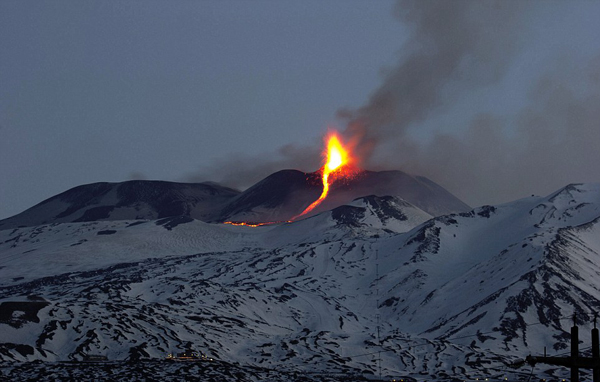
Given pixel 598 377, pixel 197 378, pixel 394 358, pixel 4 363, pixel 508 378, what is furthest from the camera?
pixel 394 358

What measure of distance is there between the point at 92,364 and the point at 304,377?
126ft

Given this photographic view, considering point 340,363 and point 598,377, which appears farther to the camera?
point 340,363

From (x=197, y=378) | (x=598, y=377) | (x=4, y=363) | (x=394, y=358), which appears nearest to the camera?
(x=598, y=377)

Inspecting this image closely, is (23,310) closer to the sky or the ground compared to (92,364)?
closer to the sky

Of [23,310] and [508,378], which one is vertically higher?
[23,310]

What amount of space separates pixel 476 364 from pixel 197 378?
8161cm

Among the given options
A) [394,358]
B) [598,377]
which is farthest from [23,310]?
[598,377]

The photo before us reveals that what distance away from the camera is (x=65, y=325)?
19325 centimetres

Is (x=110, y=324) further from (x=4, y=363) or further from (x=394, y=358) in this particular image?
(x=394, y=358)

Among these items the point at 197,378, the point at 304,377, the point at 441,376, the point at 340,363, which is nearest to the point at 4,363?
the point at 197,378

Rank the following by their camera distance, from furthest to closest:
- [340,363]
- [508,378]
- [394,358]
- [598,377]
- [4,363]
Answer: [394,358] < [340,363] < [508,378] < [4,363] < [598,377]

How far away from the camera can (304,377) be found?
490 feet

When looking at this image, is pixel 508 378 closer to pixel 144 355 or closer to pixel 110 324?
pixel 144 355

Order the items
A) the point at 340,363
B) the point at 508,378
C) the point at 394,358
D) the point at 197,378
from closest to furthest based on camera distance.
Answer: the point at 197,378 < the point at 508,378 < the point at 340,363 < the point at 394,358
